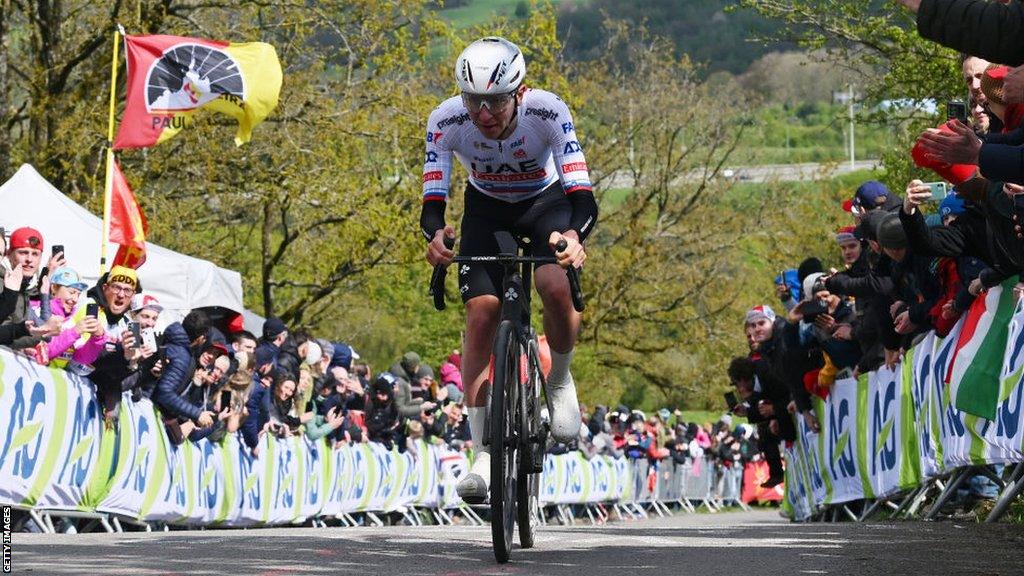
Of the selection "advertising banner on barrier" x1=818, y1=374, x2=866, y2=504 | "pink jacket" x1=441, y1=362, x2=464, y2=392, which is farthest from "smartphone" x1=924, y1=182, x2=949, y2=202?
"pink jacket" x1=441, y1=362, x2=464, y2=392

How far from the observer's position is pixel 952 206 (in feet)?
37.9

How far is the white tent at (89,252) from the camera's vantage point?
18.4 metres

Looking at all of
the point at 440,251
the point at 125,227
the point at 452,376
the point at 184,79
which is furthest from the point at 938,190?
the point at 452,376

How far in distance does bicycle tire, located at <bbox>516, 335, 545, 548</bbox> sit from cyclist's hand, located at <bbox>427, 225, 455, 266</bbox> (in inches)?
25.3

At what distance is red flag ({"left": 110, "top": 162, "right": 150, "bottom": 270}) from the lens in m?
19.7

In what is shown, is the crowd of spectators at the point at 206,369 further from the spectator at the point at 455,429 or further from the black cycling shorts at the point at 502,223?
the black cycling shorts at the point at 502,223

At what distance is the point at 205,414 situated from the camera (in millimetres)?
14953

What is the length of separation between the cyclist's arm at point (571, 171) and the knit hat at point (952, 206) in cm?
350

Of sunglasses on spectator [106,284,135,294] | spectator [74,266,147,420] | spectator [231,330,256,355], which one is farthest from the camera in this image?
spectator [231,330,256,355]

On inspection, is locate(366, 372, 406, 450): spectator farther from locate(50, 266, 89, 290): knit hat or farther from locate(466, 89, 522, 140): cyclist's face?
locate(466, 89, 522, 140): cyclist's face

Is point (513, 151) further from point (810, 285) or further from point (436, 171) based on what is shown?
point (810, 285)

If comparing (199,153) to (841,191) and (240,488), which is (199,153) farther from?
(841,191)

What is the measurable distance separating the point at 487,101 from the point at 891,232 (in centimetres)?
483

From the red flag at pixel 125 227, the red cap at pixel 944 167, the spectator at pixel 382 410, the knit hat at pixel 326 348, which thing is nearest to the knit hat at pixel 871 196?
the red cap at pixel 944 167
